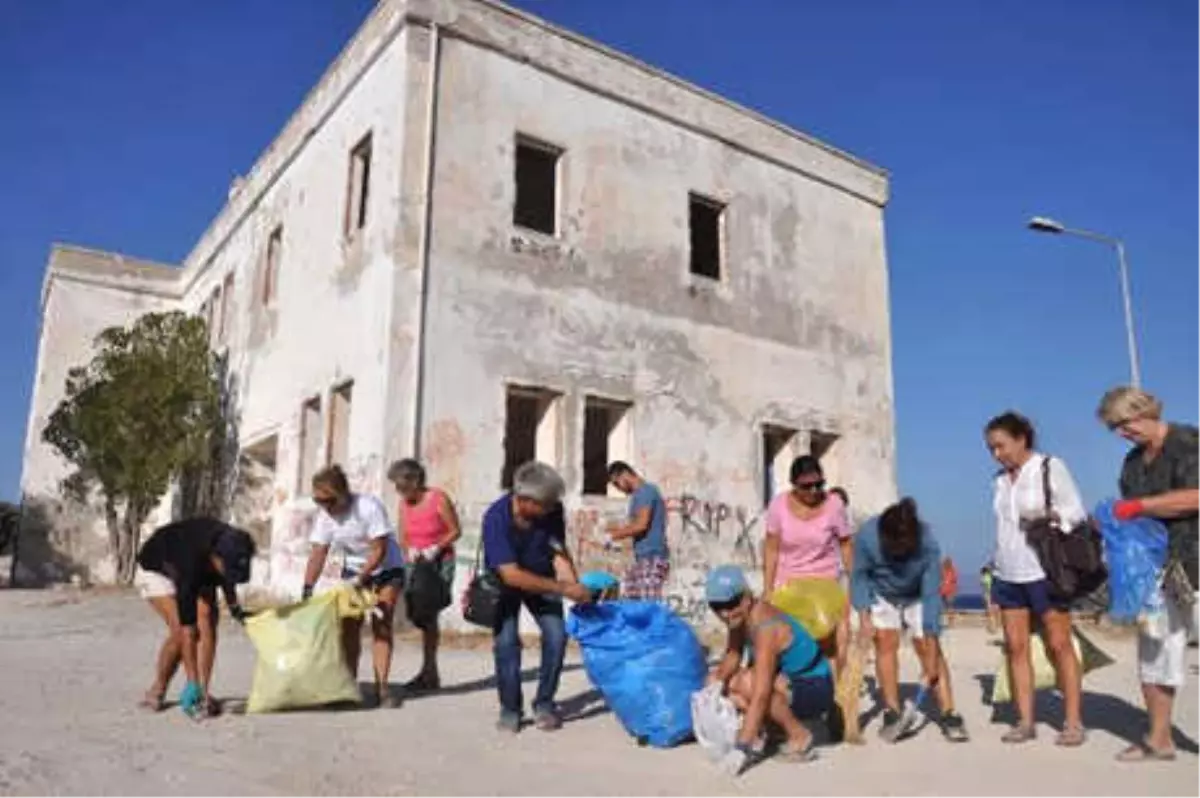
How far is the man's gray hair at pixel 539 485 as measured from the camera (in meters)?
4.88

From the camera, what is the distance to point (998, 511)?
4945mm

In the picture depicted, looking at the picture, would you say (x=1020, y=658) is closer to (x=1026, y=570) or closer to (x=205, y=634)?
(x=1026, y=570)

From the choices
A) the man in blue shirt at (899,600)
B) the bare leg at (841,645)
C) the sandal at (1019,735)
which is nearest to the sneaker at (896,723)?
the man in blue shirt at (899,600)

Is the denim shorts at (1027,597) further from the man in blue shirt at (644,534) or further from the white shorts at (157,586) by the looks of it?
the white shorts at (157,586)

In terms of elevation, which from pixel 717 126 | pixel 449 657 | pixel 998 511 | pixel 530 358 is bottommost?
pixel 449 657

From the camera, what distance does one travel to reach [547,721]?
517 centimetres

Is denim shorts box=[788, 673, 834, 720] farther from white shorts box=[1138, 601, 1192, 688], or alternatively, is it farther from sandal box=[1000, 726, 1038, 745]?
white shorts box=[1138, 601, 1192, 688]

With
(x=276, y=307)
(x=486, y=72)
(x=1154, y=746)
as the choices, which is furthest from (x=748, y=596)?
(x=276, y=307)

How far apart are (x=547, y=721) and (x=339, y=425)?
7319 mm

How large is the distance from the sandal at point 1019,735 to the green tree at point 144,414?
14182 millimetres

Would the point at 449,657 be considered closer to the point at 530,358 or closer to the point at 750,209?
the point at 530,358

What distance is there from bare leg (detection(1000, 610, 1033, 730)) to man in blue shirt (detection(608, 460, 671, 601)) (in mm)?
2911

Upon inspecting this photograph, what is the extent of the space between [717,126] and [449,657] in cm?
908

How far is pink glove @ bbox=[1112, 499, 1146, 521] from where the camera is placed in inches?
164
